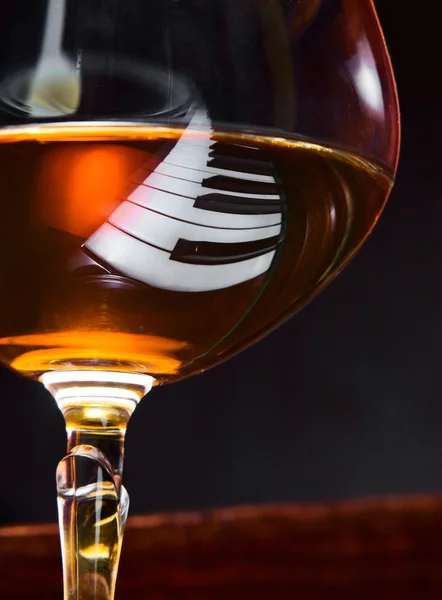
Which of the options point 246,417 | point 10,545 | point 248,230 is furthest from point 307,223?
point 246,417

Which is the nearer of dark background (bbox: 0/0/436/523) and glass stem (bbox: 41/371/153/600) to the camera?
glass stem (bbox: 41/371/153/600)

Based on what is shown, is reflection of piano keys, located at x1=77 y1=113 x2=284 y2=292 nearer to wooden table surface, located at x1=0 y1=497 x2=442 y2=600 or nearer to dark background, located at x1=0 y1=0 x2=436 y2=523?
wooden table surface, located at x1=0 y1=497 x2=442 y2=600

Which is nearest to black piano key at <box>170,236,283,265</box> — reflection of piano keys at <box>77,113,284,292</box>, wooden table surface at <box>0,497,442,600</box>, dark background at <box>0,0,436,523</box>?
reflection of piano keys at <box>77,113,284,292</box>

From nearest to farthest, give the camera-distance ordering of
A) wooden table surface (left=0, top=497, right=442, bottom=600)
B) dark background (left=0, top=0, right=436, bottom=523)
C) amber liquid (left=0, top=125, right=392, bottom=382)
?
amber liquid (left=0, top=125, right=392, bottom=382)
wooden table surface (left=0, top=497, right=442, bottom=600)
dark background (left=0, top=0, right=436, bottom=523)

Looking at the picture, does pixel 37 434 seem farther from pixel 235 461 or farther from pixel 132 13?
pixel 132 13

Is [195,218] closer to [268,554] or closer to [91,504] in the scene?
[91,504]

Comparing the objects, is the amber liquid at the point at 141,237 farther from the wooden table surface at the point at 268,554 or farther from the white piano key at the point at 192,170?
the wooden table surface at the point at 268,554

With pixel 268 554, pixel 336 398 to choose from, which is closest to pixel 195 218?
pixel 268 554
